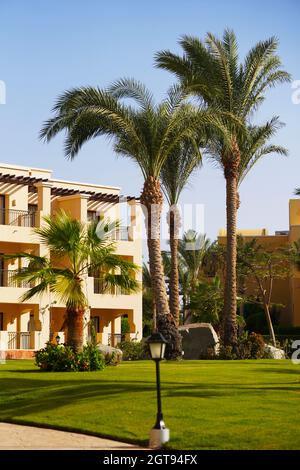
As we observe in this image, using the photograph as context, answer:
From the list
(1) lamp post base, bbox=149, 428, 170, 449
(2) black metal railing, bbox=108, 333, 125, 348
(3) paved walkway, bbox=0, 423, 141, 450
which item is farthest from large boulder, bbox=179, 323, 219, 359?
(1) lamp post base, bbox=149, 428, 170, 449

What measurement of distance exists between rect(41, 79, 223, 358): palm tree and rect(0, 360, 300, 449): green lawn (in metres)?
7.71

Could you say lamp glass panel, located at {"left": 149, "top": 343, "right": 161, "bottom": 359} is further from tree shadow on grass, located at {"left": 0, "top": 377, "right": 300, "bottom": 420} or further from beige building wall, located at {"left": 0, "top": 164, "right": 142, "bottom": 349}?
beige building wall, located at {"left": 0, "top": 164, "right": 142, "bottom": 349}

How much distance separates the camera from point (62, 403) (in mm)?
→ 17734

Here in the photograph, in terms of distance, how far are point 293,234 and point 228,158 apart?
93.2 ft

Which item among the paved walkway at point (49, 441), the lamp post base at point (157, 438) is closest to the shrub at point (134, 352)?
the paved walkway at point (49, 441)

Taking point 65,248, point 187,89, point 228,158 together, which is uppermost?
point 187,89

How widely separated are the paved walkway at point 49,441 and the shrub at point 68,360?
8596 mm

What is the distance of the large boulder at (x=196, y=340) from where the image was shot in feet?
113

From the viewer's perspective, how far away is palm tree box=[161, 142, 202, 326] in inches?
1422

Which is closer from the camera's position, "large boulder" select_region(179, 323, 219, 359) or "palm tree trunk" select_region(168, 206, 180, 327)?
"large boulder" select_region(179, 323, 219, 359)

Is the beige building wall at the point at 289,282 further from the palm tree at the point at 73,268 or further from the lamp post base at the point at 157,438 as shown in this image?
the lamp post base at the point at 157,438
